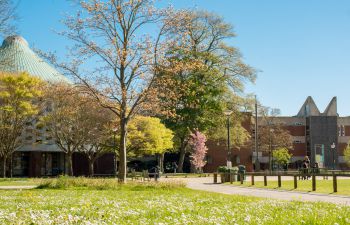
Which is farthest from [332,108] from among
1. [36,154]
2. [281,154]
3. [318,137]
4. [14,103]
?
[14,103]

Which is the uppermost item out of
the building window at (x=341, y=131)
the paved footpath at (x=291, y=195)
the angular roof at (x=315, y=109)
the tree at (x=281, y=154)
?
the angular roof at (x=315, y=109)

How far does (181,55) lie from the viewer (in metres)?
60.8

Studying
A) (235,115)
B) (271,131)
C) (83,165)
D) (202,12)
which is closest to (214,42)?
(202,12)

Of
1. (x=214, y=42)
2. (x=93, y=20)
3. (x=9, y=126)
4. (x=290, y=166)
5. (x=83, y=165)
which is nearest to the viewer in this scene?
(x=93, y=20)

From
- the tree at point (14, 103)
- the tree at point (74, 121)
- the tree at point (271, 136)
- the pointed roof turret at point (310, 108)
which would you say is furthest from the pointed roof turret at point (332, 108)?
the tree at point (14, 103)

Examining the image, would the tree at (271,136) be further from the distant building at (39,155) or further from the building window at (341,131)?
the distant building at (39,155)

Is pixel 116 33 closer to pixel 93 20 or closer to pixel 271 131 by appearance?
pixel 93 20

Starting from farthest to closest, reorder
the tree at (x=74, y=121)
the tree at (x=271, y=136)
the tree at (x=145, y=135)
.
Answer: the tree at (x=271, y=136) → the tree at (x=145, y=135) → the tree at (x=74, y=121)

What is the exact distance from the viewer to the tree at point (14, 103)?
161 feet

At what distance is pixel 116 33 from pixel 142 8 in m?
2.61

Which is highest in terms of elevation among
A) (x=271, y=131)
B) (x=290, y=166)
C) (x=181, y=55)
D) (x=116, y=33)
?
(x=181, y=55)

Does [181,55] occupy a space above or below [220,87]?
above

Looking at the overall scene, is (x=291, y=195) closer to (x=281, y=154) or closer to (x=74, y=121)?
(x=74, y=121)

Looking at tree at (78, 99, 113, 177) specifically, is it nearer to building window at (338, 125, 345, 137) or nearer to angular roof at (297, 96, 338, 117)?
angular roof at (297, 96, 338, 117)
